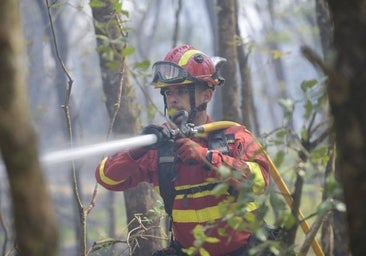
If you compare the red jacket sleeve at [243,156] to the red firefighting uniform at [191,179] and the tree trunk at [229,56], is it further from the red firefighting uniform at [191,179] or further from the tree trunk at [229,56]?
the tree trunk at [229,56]

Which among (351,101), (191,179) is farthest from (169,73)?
(351,101)

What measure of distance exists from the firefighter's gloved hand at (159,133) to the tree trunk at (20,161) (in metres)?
2.65

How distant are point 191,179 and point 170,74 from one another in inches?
27.3

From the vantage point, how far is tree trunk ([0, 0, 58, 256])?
62.6 inches

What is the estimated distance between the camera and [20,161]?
5.24ft

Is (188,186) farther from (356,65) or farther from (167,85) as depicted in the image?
(356,65)

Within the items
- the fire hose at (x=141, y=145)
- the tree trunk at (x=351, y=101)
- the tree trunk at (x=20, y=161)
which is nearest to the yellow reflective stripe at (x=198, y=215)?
the fire hose at (x=141, y=145)

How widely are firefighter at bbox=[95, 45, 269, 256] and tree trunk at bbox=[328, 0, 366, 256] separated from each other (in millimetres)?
2289

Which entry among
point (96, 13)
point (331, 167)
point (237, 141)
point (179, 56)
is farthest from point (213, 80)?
point (96, 13)

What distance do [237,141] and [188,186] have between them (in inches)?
15.2

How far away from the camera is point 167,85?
469 centimetres

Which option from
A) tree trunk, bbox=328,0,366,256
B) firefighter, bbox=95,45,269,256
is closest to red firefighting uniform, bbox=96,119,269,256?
firefighter, bbox=95,45,269,256

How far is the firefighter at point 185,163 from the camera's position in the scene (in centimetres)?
429

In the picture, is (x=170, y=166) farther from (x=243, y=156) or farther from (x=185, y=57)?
(x=185, y=57)
